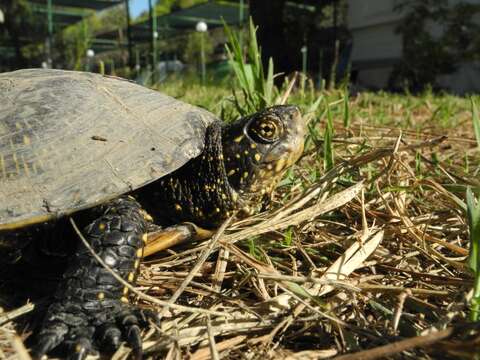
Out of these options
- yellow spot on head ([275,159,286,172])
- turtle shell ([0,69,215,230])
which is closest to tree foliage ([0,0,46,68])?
turtle shell ([0,69,215,230])

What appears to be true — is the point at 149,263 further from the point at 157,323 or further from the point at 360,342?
the point at 360,342

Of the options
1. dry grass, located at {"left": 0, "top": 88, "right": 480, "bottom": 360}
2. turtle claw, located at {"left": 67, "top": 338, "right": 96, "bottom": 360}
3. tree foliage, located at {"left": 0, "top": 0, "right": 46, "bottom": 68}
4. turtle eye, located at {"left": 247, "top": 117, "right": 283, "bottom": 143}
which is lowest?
turtle claw, located at {"left": 67, "top": 338, "right": 96, "bottom": 360}

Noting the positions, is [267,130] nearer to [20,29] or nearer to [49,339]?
[49,339]

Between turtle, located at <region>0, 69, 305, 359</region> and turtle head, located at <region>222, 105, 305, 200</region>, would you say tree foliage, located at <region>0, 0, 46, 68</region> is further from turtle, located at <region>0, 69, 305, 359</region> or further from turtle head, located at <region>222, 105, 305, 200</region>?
turtle head, located at <region>222, 105, 305, 200</region>

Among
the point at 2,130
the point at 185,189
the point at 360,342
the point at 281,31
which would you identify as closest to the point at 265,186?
the point at 185,189

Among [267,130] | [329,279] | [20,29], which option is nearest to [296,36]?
[20,29]

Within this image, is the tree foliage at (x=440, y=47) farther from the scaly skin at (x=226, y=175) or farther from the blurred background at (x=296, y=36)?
the scaly skin at (x=226, y=175)
